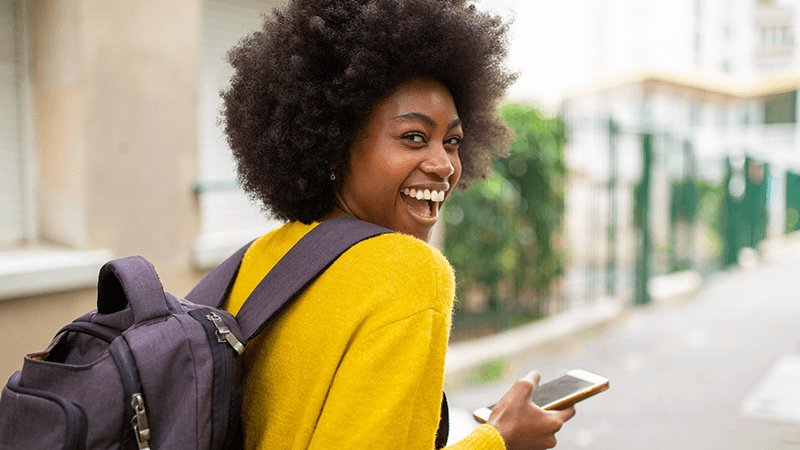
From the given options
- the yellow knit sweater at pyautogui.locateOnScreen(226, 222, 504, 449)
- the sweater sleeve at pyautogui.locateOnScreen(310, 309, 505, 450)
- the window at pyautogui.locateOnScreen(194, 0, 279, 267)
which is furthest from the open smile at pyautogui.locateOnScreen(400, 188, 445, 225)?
the window at pyautogui.locateOnScreen(194, 0, 279, 267)

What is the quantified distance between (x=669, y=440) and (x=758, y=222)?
37.4ft

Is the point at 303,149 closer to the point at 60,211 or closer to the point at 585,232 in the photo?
the point at 60,211

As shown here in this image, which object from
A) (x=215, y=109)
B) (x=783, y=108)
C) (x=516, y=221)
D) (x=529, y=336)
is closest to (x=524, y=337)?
(x=529, y=336)

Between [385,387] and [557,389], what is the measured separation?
2.16ft

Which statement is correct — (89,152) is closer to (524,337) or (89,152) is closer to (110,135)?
(110,135)

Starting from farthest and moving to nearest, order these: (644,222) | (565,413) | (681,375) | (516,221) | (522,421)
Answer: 1. (644,222)
2. (516,221)
3. (681,375)
4. (565,413)
5. (522,421)

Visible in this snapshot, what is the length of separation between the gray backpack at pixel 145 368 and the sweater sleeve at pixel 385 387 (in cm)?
19

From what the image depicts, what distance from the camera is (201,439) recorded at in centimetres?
130

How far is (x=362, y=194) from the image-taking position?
1.64 m

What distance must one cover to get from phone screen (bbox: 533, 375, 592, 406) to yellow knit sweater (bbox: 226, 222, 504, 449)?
286 mm

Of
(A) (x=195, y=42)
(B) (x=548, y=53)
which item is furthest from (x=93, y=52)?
(B) (x=548, y=53)

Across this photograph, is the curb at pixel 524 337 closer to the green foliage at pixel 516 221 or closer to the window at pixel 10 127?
the green foliage at pixel 516 221

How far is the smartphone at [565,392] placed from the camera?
5.59ft

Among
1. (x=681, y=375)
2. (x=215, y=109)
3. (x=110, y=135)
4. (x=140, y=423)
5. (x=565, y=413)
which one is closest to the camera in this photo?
(x=140, y=423)
